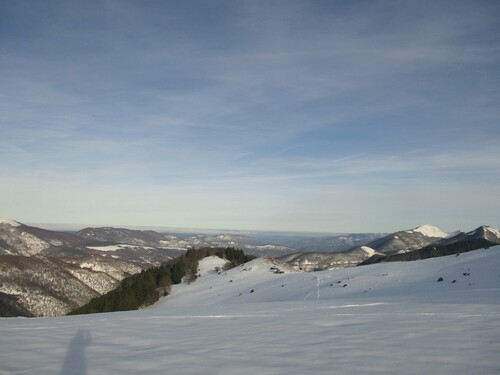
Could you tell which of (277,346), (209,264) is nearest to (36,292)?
(209,264)

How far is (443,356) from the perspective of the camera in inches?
244

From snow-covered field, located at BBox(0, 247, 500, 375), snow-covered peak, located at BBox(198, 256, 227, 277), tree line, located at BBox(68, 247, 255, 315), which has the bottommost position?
tree line, located at BBox(68, 247, 255, 315)

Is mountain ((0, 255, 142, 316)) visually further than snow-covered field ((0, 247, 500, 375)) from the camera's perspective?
Yes

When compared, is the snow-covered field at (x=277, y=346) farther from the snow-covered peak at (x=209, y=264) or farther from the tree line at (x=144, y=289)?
the snow-covered peak at (x=209, y=264)

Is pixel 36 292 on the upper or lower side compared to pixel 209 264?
lower

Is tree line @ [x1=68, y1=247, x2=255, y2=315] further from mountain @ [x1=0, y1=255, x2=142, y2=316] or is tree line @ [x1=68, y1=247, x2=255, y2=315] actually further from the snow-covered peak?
mountain @ [x1=0, y1=255, x2=142, y2=316]

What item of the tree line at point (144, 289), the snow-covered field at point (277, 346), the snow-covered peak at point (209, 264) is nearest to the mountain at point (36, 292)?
the tree line at point (144, 289)

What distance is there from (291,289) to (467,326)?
3511 centimetres

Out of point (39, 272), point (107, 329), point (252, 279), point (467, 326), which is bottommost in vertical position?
point (39, 272)

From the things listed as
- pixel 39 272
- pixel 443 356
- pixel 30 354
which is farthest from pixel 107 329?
pixel 39 272

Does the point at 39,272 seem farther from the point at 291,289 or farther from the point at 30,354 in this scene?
the point at 30,354

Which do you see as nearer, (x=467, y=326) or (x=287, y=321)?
(x=467, y=326)

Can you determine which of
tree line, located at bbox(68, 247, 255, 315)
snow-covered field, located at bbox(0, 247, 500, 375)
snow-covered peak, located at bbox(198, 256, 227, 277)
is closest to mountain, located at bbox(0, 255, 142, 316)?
tree line, located at bbox(68, 247, 255, 315)

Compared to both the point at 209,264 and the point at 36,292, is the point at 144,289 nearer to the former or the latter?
the point at 209,264
